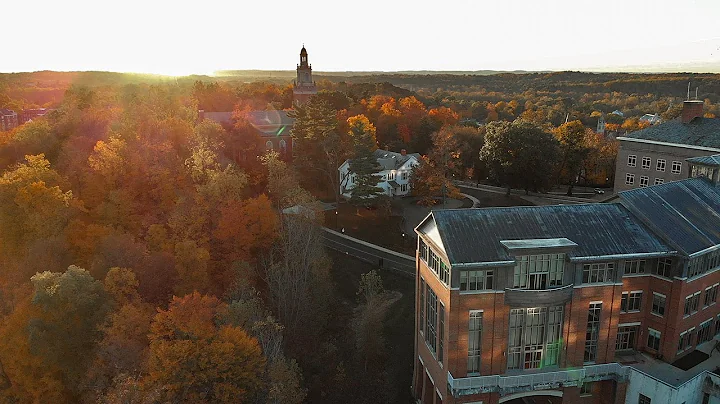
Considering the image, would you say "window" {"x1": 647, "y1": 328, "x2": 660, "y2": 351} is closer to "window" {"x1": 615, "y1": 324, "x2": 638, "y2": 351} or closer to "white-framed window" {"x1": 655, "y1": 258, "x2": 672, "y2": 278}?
"window" {"x1": 615, "y1": 324, "x2": 638, "y2": 351}

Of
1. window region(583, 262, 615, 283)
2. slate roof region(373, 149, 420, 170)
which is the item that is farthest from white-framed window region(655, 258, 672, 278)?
slate roof region(373, 149, 420, 170)

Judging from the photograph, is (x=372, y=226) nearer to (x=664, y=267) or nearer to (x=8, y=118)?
(x=664, y=267)

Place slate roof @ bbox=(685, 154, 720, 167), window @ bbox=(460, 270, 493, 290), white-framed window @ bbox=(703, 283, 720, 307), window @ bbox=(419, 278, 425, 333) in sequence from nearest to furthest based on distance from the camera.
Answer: window @ bbox=(460, 270, 493, 290) < white-framed window @ bbox=(703, 283, 720, 307) < window @ bbox=(419, 278, 425, 333) < slate roof @ bbox=(685, 154, 720, 167)

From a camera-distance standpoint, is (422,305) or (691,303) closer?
(691,303)

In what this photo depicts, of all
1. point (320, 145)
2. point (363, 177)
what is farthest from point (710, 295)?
point (320, 145)

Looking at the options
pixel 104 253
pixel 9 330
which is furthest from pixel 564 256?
pixel 9 330

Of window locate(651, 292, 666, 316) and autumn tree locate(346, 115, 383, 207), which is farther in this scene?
autumn tree locate(346, 115, 383, 207)

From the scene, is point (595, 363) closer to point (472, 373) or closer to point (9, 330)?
point (472, 373)
